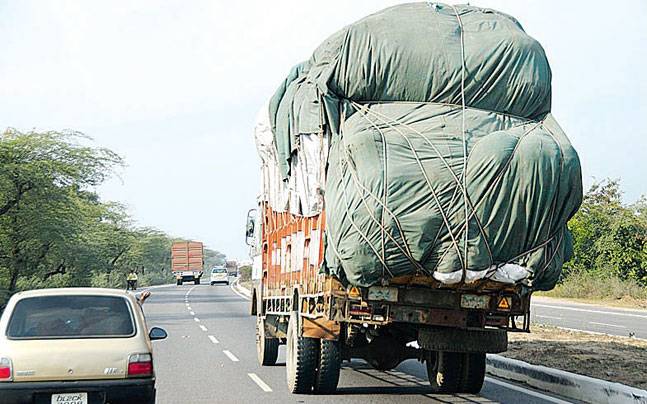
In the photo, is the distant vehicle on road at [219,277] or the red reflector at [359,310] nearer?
the red reflector at [359,310]

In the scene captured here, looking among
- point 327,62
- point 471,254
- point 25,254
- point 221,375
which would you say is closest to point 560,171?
point 471,254

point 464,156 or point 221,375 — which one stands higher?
point 464,156

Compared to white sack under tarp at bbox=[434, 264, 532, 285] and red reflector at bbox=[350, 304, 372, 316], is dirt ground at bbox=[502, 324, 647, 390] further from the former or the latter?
red reflector at bbox=[350, 304, 372, 316]

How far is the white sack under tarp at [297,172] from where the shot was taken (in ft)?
36.6

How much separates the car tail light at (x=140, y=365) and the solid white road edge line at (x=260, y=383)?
4.40 meters

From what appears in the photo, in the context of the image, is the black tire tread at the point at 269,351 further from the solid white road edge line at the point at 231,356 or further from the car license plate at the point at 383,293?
the car license plate at the point at 383,293

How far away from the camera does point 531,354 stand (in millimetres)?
16391

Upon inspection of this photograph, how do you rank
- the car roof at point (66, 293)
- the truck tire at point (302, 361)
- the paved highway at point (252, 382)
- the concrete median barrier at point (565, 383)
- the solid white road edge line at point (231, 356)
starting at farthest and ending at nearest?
the solid white road edge line at point (231, 356) < the paved highway at point (252, 382) < the truck tire at point (302, 361) < the concrete median barrier at point (565, 383) < the car roof at point (66, 293)

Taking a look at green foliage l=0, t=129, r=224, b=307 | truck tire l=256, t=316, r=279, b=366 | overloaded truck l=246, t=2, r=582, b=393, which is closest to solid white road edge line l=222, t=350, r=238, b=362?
truck tire l=256, t=316, r=279, b=366

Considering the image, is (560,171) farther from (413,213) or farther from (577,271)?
(577,271)

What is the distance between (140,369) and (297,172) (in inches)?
175

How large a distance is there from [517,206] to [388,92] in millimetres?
1960

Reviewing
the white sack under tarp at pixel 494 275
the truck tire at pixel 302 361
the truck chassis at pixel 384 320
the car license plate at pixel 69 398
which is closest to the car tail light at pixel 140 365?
the car license plate at pixel 69 398

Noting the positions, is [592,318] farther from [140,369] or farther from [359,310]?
[140,369]
